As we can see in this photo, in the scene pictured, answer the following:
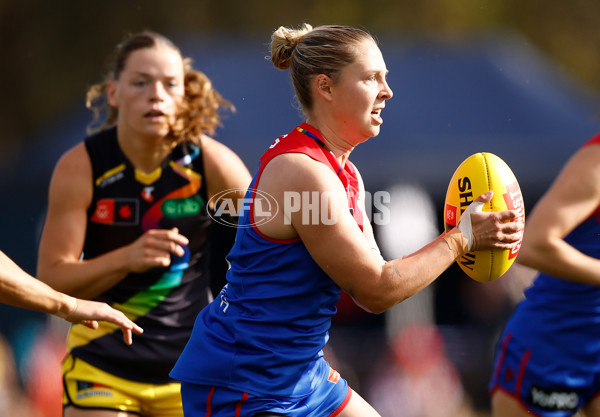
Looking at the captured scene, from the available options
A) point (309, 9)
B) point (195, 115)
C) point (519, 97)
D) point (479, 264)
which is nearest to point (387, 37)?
point (309, 9)

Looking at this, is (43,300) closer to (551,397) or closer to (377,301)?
(377,301)

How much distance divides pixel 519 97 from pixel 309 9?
5130 mm

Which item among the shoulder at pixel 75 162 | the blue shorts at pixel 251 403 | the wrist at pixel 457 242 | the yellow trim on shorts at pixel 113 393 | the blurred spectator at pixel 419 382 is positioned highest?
the shoulder at pixel 75 162

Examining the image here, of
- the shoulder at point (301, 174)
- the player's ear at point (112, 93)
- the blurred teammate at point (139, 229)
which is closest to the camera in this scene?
the shoulder at point (301, 174)

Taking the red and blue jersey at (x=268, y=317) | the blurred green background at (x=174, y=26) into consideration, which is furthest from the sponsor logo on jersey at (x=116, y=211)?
the blurred green background at (x=174, y=26)

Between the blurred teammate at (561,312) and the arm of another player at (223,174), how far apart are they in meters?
1.28

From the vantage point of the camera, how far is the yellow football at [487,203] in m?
3.41

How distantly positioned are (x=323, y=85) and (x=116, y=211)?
1.40 m

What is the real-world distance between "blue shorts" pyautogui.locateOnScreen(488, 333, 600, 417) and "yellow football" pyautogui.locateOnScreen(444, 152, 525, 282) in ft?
2.84

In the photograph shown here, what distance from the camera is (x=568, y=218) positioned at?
3.99 m

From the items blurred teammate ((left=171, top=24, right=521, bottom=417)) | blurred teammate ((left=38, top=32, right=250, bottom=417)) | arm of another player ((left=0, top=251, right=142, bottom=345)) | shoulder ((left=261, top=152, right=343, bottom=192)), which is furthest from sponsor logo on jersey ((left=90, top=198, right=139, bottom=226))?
shoulder ((left=261, top=152, right=343, bottom=192))

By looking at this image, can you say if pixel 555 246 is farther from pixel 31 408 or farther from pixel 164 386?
pixel 31 408

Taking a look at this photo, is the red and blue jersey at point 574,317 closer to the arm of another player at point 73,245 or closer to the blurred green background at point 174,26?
the arm of another player at point 73,245

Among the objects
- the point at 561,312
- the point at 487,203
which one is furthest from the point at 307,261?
the point at 561,312
